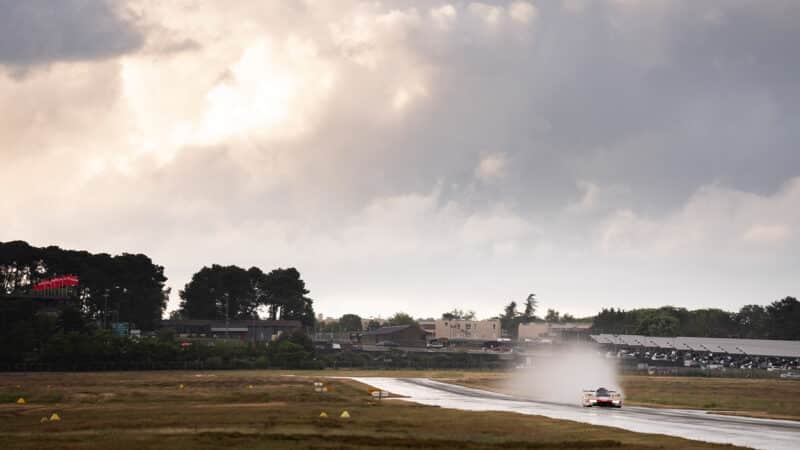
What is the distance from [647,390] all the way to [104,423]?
2762 inches

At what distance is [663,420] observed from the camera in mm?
60781

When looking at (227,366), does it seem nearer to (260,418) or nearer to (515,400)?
(515,400)

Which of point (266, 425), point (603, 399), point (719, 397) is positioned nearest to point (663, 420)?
point (603, 399)

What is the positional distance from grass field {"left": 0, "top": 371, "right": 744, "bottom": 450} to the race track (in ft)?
9.78

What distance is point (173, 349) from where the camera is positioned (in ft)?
519

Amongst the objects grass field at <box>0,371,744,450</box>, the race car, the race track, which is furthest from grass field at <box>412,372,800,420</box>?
grass field at <box>0,371,744,450</box>

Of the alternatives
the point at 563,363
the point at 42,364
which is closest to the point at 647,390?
the point at 563,363

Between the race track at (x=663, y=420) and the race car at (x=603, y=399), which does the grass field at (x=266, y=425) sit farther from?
the race car at (x=603, y=399)

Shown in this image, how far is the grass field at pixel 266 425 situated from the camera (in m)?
46.0

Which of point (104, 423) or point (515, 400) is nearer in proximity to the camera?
point (104, 423)

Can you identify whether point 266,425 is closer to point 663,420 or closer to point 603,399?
point 663,420

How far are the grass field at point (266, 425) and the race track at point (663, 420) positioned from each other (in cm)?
298

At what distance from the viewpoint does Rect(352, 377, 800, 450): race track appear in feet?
158

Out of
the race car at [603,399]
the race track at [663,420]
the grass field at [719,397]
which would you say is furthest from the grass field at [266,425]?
the grass field at [719,397]
